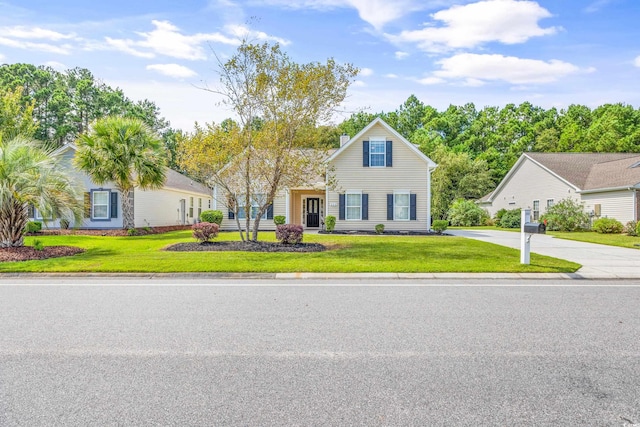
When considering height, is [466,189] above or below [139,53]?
below

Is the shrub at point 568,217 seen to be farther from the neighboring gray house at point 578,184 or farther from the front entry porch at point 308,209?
the front entry porch at point 308,209

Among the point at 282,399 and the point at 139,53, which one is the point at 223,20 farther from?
the point at 282,399

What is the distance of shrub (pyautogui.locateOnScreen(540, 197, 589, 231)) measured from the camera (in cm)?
2739

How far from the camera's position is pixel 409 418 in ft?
9.95

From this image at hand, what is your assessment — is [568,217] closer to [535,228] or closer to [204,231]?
[535,228]

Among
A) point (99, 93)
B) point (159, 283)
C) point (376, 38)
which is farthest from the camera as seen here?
point (99, 93)

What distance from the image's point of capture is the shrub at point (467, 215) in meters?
38.0

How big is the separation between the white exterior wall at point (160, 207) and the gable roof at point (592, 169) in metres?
26.9

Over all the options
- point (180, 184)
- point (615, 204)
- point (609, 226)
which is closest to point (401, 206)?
point (609, 226)

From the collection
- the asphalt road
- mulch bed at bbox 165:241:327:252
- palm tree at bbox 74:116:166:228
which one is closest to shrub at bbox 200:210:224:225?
palm tree at bbox 74:116:166:228

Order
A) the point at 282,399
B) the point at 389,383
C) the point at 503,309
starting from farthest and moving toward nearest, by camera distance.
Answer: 1. the point at 503,309
2. the point at 389,383
3. the point at 282,399

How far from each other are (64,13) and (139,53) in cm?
250

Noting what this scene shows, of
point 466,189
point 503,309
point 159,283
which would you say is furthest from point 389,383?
point 466,189

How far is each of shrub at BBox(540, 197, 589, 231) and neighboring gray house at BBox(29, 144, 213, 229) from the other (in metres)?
21.9
